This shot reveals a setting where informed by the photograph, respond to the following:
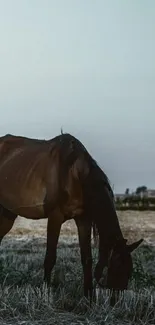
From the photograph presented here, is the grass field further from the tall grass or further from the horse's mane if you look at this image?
the horse's mane

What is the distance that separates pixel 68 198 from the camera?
7.90 meters

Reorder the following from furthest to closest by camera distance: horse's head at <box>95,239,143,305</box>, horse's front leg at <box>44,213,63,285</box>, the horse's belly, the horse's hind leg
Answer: the horse's hind leg → the horse's belly → horse's front leg at <box>44,213,63,285</box> → horse's head at <box>95,239,143,305</box>

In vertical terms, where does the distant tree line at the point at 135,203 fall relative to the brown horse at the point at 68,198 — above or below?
above

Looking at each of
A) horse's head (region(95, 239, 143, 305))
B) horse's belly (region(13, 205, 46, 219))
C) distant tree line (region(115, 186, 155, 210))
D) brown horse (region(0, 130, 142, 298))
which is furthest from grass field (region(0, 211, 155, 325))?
distant tree line (region(115, 186, 155, 210))

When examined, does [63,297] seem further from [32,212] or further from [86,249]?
Answer: [32,212]

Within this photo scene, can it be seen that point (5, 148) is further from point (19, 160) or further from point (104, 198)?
point (104, 198)

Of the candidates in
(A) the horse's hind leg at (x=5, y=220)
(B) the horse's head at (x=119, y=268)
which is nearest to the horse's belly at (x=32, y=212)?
(A) the horse's hind leg at (x=5, y=220)

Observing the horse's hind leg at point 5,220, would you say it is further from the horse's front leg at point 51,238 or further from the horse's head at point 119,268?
the horse's head at point 119,268

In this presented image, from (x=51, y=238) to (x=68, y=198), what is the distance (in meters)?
0.57

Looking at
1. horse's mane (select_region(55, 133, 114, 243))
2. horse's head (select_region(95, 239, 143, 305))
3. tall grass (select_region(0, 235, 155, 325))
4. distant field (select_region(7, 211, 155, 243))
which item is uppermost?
horse's mane (select_region(55, 133, 114, 243))

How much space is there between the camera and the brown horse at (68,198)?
285 inches

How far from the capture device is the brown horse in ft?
23.8

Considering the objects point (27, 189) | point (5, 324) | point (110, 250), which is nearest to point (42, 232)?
point (27, 189)

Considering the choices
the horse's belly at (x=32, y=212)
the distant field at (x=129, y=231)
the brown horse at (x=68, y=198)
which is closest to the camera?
the brown horse at (x=68, y=198)
